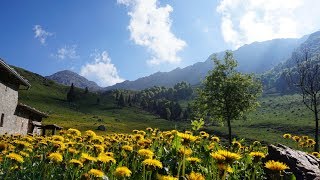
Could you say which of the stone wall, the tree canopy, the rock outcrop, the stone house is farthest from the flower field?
the tree canopy

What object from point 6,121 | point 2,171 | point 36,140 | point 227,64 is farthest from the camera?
point 227,64

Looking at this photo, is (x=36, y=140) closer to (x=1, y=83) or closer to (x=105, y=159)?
(x=105, y=159)

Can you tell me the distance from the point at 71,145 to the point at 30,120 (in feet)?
173

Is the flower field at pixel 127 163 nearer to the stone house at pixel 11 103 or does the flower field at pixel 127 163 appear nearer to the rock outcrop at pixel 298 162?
the rock outcrop at pixel 298 162

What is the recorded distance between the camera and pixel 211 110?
5834 cm

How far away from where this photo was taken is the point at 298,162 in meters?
7.43

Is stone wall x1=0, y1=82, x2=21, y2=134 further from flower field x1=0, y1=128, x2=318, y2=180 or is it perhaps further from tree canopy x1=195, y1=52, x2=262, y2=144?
flower field x1=0, y1=128, x2=318, y2=180

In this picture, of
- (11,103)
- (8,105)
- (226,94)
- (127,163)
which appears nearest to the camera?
(127,163)

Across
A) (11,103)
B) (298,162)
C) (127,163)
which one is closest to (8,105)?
(11,103)

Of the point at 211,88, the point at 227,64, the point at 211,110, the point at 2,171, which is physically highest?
the point at 227,64

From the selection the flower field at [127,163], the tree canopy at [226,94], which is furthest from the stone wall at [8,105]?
the flower field at [127,163]

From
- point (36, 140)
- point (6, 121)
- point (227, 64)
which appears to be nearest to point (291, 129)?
point (227, 64)

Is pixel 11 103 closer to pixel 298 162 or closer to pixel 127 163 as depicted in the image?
pixel 127 163

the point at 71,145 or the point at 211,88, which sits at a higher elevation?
the point at 211,88
